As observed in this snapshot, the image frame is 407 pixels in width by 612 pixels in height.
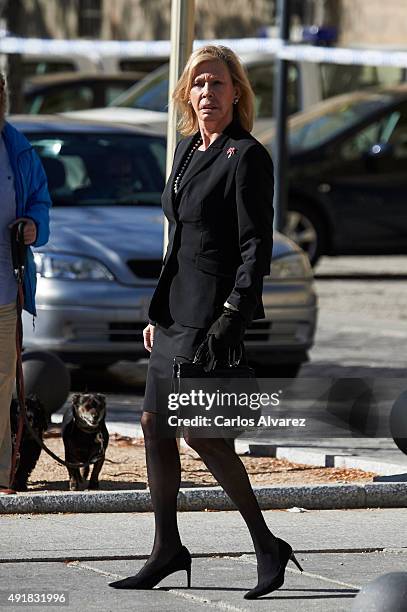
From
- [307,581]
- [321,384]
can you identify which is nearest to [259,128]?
[321,384]

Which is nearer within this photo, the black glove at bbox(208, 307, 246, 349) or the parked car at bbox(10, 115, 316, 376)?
the black glove at bbox(208, 307, 246, 349)

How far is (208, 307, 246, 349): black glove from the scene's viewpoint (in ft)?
18.5

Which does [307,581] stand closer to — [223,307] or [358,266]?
[223,307]

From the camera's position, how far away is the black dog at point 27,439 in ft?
25.4

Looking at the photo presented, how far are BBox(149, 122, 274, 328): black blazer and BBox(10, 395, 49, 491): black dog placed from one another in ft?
6.46

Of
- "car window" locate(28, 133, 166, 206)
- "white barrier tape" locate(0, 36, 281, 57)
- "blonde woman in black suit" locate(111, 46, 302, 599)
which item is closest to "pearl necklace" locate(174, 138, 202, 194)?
"blonde woman in black suit" locate(111, 46, 302, 599)

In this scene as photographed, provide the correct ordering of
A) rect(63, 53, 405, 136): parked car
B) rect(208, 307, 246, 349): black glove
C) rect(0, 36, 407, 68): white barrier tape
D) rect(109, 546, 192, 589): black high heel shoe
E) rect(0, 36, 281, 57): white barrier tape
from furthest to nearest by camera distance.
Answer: rect(63, 53, 405, 136): parked car → rect(0, 36, 281, 57): white barrier tape → rect(0, 36, 407, 68): white barrier tape → rect(109, 546, 192, 589): black high heel shoe → rect(208, 307, 246, 349): black glove

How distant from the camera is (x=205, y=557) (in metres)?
6.50

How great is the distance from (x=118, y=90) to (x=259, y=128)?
3.71 metres

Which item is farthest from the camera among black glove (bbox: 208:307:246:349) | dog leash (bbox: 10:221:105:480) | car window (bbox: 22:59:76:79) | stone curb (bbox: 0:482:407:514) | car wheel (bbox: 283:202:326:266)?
car window (bbox: 22:59:76:79)

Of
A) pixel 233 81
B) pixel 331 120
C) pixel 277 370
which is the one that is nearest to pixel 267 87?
pixel 331 120

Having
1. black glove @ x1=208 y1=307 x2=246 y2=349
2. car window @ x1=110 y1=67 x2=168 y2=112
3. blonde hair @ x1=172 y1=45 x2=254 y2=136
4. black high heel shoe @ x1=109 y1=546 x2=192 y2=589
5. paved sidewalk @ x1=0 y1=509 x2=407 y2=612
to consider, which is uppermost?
blonde hair @ x1=172 y1=45 x2=254 y2=136

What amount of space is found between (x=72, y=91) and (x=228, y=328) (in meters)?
18.6

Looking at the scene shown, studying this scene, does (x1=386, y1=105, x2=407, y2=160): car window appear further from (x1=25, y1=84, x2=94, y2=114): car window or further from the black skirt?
the black skirt
